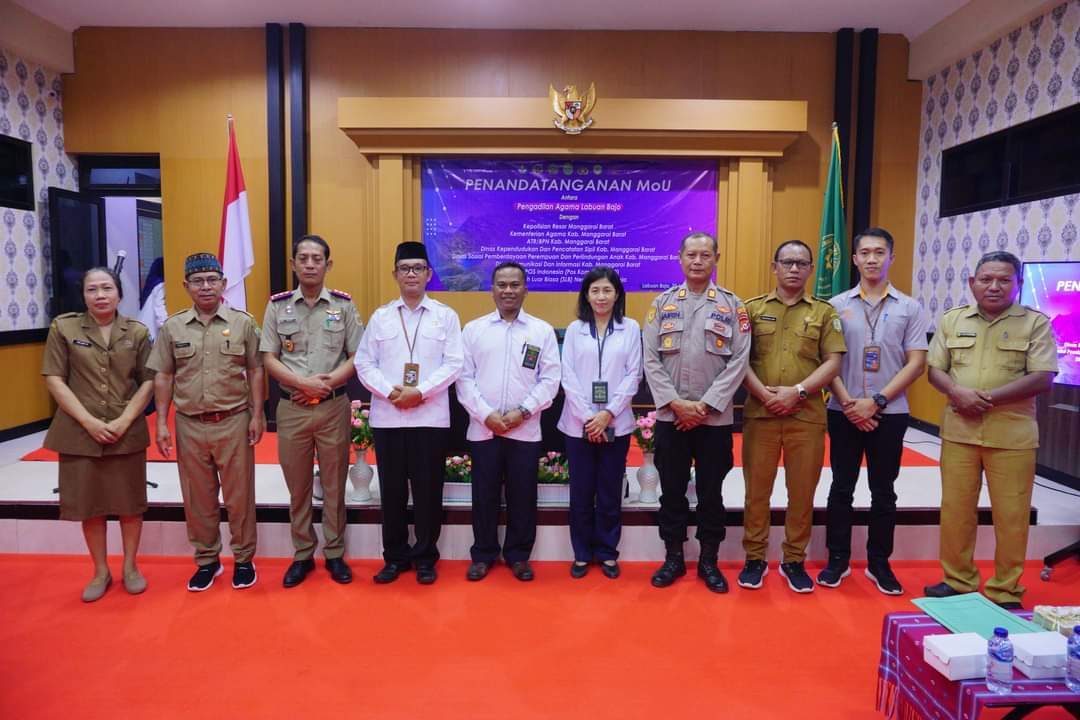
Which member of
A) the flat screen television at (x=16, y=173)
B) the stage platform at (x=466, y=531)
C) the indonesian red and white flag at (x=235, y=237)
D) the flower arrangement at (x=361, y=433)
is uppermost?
the flat screen television at (x=16, y=173)

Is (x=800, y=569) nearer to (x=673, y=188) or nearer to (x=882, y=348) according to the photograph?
(x=882, y=348)

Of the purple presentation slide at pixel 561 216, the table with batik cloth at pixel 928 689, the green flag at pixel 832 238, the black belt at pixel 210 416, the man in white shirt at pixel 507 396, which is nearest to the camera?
the table with batik cloth at pixel 928 689

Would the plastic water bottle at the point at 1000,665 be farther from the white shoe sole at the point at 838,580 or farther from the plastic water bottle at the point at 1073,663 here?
the white shoe sole at the point at 838,580

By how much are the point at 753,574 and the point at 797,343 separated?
42.9 inches

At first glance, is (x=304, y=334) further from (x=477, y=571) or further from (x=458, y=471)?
(x=477, y=571)

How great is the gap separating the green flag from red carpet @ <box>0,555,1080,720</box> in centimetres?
268

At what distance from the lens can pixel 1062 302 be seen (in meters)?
3.72

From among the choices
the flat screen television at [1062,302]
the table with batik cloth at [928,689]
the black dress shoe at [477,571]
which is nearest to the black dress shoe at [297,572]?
the black dress shoe at [477,571]

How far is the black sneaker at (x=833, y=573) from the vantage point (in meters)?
2.99

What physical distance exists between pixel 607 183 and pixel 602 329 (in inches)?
129

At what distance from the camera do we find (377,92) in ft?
19.3

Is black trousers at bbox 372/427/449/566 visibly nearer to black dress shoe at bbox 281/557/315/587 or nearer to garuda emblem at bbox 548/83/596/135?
black dress shoe at bbox 281/557/315/587

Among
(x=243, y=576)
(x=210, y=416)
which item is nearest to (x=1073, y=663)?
(x=243, y=576)

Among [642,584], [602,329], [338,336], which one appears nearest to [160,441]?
[338,336]
